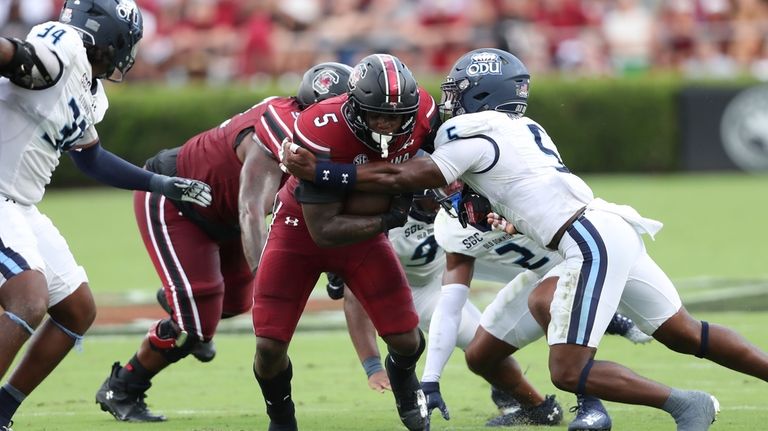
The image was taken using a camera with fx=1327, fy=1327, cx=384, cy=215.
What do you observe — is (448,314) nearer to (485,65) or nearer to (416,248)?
(416,248)

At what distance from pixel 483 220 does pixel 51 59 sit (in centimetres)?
204

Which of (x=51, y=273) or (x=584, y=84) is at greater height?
(x=51, y=273)

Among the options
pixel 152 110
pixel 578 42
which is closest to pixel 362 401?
pixel 152 110

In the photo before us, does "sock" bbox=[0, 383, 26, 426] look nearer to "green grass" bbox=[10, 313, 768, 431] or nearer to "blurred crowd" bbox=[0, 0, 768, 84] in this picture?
"green grass" bbox=[10, 313, 768, 431]

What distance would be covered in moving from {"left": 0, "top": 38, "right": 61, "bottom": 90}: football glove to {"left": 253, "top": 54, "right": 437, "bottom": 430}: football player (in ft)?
3.53

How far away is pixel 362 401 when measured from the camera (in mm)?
7238

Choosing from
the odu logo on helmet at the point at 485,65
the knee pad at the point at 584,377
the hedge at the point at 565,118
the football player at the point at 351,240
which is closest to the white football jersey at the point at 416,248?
the football player at the point at 351,240

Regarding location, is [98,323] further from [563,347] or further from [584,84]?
[584,84]

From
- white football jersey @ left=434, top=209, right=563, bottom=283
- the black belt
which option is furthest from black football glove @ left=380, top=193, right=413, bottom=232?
white football jersey @ left=434, top=209, right=563, bottom=283

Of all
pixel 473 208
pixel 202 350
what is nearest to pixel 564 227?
pixel 473 208

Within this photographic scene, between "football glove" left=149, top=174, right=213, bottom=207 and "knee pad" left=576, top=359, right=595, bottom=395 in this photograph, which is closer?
"knee pad" left=576, top=359, right=595, bottom=395

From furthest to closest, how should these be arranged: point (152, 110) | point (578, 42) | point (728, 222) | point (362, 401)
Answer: point (578, 42) < point (152, 110) < point (728, 222) < point (362, 401)

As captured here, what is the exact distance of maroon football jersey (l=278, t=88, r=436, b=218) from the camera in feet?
18.7

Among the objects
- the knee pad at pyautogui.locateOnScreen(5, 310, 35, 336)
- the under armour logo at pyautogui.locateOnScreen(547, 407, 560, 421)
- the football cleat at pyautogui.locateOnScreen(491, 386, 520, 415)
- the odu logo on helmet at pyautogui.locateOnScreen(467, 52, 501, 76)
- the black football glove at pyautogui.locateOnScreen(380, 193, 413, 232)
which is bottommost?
the football cleat at pyautogui.locateOnScreen(491, 386, 520, 415)
